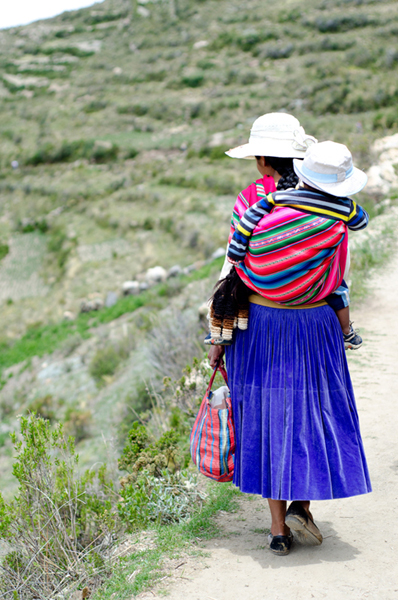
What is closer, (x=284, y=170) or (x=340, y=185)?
(x=340, y=185)

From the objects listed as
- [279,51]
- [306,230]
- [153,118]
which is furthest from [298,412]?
[279,51]

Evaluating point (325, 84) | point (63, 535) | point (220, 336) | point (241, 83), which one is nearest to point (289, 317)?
point (220, 336)

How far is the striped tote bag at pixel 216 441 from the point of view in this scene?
240 cm

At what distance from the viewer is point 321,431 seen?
2223mm

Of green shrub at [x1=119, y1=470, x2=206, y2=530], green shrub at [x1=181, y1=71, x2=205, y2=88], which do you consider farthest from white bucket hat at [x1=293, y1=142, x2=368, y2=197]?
green shrub at [x1=181, y1=71, x2=205, y2=88]

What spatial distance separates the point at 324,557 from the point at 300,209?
1501 millimetres

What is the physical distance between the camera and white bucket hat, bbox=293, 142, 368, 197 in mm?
2029

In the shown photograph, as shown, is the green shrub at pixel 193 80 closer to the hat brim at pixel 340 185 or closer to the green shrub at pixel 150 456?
the green shrub at pixel 150 456

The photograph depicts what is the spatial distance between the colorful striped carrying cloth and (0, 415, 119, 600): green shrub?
4.43 feet

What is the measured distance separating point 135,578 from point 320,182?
6.08 feet

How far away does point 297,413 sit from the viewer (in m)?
2.23

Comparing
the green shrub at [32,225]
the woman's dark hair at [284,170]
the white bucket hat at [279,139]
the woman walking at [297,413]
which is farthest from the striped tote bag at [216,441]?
the green shrub at [32,225]

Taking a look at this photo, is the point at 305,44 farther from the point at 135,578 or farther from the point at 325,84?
the point at 135,578

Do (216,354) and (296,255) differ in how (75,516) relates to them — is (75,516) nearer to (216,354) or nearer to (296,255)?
(216,354)
